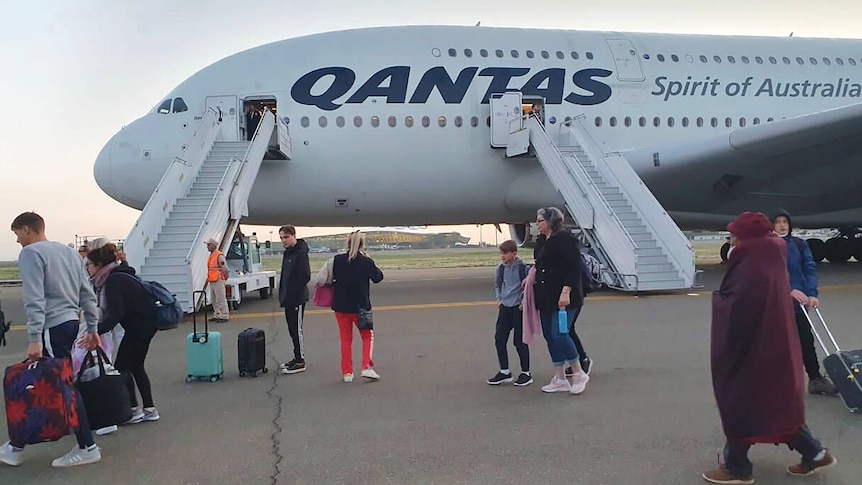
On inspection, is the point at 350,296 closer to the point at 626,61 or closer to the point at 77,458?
the point at 77,458

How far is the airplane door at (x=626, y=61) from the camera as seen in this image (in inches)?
566

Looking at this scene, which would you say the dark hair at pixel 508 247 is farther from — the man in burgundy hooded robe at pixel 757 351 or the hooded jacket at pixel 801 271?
the man in burgundy hooded robe at pixel 757 351

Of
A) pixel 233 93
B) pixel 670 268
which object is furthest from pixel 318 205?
pixel 670 268

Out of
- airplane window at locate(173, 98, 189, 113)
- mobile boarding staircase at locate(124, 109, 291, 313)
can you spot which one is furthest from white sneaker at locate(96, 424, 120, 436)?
airplane window at locate(173, 98, 189, 113)

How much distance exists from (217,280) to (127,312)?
197 inches

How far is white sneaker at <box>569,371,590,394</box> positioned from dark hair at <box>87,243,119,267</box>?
11.1ft

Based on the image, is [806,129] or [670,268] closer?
[670,268]

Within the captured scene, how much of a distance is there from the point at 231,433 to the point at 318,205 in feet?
30.6

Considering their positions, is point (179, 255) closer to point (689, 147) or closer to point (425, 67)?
point (425, 67)

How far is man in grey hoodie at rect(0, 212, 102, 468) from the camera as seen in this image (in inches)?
142

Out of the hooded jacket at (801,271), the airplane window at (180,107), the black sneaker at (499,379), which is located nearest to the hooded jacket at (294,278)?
the black sneaker at (499,379)

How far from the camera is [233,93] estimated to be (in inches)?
518

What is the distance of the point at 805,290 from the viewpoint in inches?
189

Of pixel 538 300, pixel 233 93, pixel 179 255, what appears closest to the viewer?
pixel 538 300
